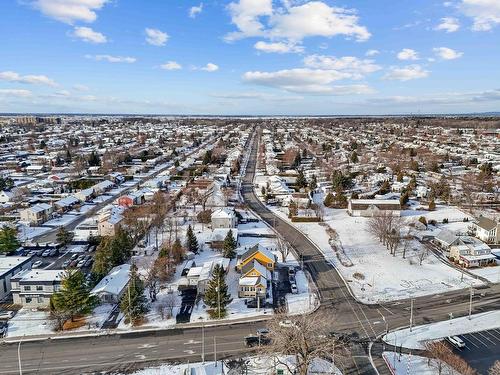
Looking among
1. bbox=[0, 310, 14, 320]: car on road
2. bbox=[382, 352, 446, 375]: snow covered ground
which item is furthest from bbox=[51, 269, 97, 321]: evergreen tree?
bbox=[382, 352, 446, 375]: snow covered ground

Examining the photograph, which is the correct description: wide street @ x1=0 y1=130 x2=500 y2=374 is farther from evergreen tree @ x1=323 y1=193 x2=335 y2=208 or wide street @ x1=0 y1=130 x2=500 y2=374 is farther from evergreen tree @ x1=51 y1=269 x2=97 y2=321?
evergreen tree @ x1=323 y1=193 x2=335 y2=208

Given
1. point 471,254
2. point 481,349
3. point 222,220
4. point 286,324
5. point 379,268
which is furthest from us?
point 222,220

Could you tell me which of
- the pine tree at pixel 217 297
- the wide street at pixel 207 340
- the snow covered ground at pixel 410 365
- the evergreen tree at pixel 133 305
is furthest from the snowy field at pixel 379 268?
the evergreen tree at pixel 133 305

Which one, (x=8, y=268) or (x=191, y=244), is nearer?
(x=8, y=268)

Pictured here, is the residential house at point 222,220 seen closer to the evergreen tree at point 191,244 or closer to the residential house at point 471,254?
the evergreen tree at point 191,244

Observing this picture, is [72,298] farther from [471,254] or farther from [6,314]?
[471,254]

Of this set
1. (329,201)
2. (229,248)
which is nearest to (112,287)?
(229,248)

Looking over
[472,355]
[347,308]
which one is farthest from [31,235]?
[472,355]
